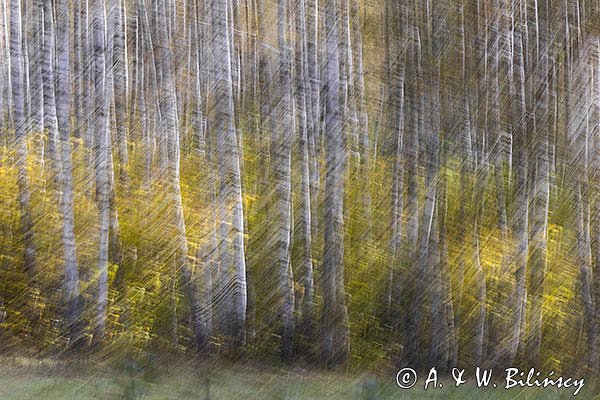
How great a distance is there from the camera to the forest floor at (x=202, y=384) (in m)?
4.95

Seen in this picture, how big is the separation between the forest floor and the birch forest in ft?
0.34

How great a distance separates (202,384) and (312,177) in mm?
1333

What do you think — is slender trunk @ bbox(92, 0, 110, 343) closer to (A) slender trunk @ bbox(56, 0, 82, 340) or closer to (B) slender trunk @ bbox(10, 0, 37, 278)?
(A) slender trunk @ bbox(56, 0, 82, 340)

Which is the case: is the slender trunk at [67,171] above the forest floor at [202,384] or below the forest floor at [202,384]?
above

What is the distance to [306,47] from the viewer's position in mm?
5723

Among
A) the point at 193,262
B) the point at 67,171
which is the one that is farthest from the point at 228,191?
the point at 67,171

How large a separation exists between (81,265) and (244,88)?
1344 mm

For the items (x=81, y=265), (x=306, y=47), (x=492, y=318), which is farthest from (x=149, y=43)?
(x=492, y=318)

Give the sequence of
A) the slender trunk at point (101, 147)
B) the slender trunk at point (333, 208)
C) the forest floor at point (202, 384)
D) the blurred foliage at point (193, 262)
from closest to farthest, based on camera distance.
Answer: the forest floor at point (202, 384) < the blurred foliage at point (193, 262) < the slender trunk at point (101, 147) < the slender trunk at point (333, 208)

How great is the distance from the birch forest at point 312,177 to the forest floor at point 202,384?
0.34ft

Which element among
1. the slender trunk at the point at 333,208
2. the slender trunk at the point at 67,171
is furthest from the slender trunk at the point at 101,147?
the slender trunk at the point at 333,208

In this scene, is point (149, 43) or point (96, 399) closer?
point (96, 399)

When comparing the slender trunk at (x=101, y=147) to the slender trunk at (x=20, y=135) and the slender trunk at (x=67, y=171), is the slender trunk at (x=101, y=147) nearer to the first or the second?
the slender trunk at (x=67, y=171)

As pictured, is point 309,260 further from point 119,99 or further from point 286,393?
point 119,99
